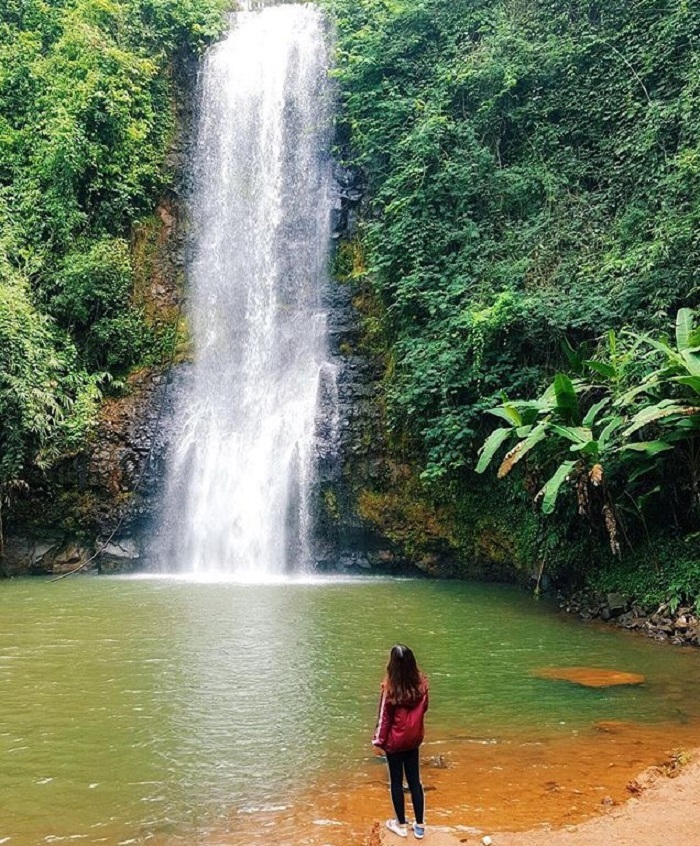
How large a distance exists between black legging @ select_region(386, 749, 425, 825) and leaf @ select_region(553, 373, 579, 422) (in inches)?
257

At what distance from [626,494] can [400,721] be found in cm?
683

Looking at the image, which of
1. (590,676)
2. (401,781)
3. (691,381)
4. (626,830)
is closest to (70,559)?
(590,676)

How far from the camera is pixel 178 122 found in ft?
68.5

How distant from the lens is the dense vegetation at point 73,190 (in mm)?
15023

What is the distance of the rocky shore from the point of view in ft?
27.4

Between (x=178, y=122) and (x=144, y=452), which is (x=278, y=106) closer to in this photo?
(x=178, y=122)

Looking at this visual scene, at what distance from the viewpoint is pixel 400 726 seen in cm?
375

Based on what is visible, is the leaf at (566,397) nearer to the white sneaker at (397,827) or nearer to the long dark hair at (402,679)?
the long dark hair at (402,679)

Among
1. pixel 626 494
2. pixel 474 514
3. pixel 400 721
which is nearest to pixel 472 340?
pixel 474 514

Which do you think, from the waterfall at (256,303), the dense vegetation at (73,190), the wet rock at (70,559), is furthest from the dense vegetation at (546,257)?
the wet rock at (70,559)

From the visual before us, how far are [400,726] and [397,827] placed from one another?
0.55 meters

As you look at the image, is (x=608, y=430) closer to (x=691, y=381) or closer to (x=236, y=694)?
(x=691, y=381)

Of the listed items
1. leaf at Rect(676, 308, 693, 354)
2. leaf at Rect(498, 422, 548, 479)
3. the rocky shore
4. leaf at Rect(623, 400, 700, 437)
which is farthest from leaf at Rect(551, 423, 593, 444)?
the rocky shore

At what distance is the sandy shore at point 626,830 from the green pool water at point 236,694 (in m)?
1.12
